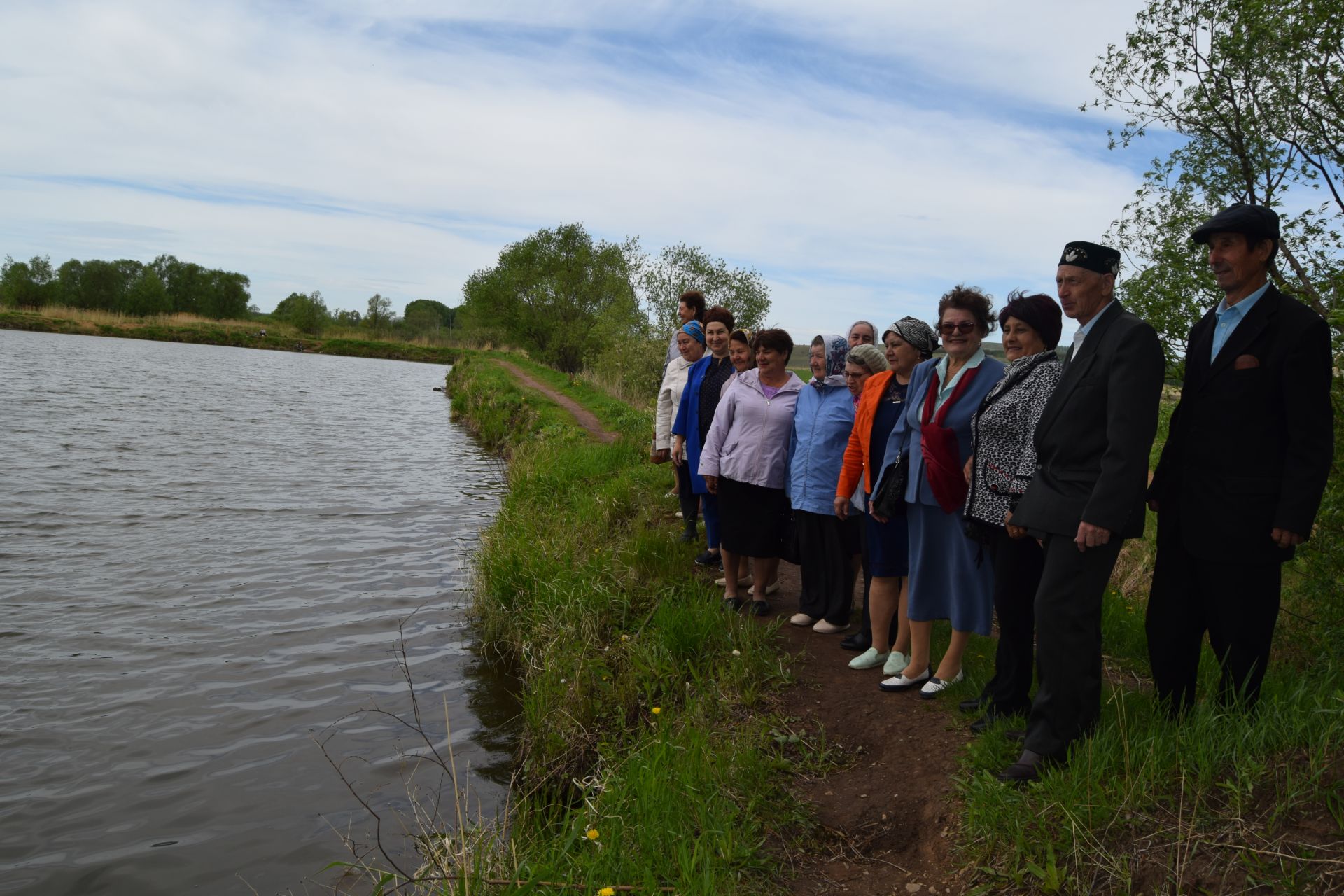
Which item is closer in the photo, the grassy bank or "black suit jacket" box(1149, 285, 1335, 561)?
"black suit jacket" box(1149, 285, 1335, 561)

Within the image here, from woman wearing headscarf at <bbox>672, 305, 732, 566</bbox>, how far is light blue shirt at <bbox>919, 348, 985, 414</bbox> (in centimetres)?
253

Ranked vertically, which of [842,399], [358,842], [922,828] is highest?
[842,399]

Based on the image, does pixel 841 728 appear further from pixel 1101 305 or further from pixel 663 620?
pixel 1101 305

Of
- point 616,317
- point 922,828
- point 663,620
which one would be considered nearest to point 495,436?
point 616,317

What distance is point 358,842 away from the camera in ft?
16.0

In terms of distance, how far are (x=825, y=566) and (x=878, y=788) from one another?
2.18 metres

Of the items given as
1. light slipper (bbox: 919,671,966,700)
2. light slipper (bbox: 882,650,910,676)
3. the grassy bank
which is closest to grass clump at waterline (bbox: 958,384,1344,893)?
light slipper (bbox: 919,671,966,700)

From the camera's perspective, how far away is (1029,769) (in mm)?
3582

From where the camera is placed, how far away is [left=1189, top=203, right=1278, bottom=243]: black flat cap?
11.2ft

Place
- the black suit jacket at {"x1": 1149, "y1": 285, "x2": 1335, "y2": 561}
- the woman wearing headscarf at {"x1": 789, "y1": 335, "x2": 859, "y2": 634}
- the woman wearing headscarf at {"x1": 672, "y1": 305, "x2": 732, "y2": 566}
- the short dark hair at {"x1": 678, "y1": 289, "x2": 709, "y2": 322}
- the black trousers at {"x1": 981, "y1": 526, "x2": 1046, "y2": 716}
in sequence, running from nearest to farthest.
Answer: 1. the black suit jacket at {"x1": 1149, "y1": 285, "x2": 1335, "y2": 561}
2. the black trousers at {"x1": 981, "y1": 526, "x2": 1046, "y2": 716}
3. the woman wearing headscarf at {"x1": 789, "y1": 335, "x2": 859, "y2": 634}
4. the woman wearing headscarf at {"x1": 672, "y1": 305, "x2": 732, "y2": 566}
5. the short dark hair at {"x1": 678, "y1": 289, "x2": 709, "y2": 322}

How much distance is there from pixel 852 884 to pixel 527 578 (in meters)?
4.70

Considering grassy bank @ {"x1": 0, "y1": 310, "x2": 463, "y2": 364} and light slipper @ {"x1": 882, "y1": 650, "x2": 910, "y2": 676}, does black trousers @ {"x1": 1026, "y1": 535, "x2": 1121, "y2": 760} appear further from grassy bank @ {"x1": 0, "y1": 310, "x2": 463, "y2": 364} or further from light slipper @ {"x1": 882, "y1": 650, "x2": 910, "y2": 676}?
grassy bank @ {"x1": 0, "y1": 310, "x2": 463, "y2": 364}

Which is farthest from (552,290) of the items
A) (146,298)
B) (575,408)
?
(146,298)

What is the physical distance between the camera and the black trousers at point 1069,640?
3.52 meters
